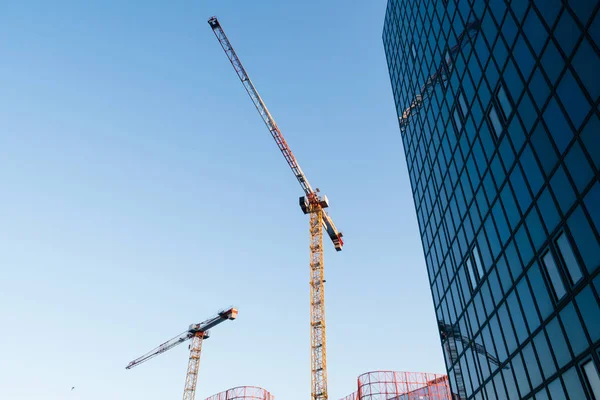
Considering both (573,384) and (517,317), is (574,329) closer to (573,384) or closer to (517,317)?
(573,384)

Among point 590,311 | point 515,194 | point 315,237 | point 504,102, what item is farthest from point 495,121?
point 315,237

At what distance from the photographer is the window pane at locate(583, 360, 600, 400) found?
664 inches

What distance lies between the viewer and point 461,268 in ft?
99.9

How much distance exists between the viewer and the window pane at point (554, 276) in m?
19.3

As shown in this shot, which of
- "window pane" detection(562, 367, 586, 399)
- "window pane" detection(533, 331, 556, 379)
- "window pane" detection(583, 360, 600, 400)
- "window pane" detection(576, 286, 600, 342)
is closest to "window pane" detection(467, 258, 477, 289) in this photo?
"window pane" detection(533, 331, 556, 379)

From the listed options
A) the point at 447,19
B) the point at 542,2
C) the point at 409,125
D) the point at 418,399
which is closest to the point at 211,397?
the point at 418,399

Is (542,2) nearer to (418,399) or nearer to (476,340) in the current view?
(476,340)

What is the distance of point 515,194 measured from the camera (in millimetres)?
23141

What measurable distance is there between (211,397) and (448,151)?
223 ft

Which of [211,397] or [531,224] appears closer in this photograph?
[531,224]

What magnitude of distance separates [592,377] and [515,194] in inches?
347

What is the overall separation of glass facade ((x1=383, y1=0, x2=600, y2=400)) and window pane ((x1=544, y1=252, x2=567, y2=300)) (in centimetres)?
8

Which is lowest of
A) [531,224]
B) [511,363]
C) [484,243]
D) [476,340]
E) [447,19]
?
[511,363]

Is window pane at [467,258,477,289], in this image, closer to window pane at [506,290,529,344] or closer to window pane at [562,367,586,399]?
window pane at [506,290,529,344]
